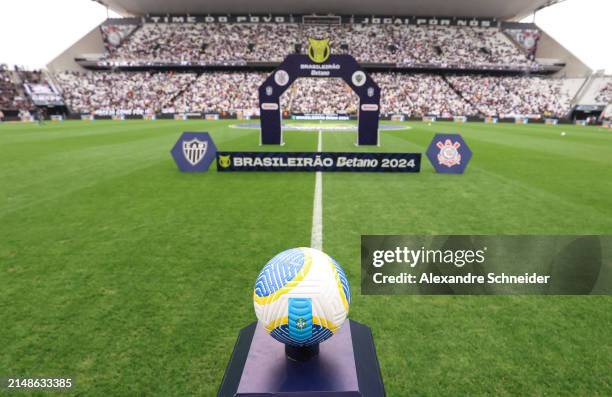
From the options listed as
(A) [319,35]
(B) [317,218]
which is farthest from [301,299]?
(A) [319,35]

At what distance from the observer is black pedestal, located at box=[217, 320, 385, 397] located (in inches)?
93.4

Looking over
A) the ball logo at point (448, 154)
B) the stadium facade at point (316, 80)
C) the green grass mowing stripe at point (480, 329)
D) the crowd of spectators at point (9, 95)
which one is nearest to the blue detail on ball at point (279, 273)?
the green grass mowing stripe at point (480, 329)

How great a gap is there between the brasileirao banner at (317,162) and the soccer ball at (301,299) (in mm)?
9337

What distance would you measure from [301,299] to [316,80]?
5398 cm

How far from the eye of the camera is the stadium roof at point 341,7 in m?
56.9

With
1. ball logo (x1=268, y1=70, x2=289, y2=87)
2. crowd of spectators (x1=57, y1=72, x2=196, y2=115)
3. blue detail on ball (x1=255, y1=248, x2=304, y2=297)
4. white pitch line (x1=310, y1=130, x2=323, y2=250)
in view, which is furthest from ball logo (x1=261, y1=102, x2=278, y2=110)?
crowd of spectators (x1=57, y1=72, x2=196, y2=115)

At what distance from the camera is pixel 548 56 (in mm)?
59969

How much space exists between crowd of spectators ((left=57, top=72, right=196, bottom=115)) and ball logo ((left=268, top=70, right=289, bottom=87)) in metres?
34.0

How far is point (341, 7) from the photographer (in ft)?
192

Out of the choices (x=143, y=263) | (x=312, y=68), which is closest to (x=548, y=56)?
(x=312, y=68)

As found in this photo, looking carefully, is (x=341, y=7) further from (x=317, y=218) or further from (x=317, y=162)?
(x=317, y=218)

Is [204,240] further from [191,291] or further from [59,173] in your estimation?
[59,173]

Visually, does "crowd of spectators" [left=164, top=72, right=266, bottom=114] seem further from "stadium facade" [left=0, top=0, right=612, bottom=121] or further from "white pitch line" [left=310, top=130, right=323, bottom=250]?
"white pitch line" [left=310, top=130, right=323, bottom=250]

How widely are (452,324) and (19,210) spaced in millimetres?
8967
